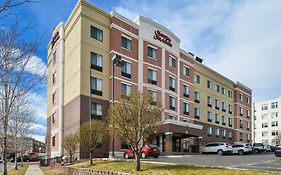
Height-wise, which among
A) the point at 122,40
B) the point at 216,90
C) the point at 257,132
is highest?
the point at 122,40

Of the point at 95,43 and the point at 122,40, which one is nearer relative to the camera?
the point at 95,43

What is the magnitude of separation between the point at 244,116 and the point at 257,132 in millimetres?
41203

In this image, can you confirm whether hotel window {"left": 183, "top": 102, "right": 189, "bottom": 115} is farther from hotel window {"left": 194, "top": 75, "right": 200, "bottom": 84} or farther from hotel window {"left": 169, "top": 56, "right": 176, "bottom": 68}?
hotel window {"left": 169, "top": 56, "right": 176, "bottom": 68}

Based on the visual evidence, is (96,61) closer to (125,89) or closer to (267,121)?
(125,89)

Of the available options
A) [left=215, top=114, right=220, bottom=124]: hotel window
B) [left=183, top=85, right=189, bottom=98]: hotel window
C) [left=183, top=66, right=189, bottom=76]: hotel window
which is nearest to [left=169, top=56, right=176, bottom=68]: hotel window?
[left=183, top=66, right=189, bottom=76]: hotel window

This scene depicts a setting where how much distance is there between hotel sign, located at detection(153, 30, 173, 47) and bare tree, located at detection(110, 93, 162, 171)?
2833cm

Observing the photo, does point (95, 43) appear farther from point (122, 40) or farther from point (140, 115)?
point (140, 115)

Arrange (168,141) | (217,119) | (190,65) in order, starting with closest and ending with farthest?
(168,141), (190,65), (217,119)

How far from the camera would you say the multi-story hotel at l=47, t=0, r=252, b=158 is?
126 ft

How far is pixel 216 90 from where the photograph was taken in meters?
66.8

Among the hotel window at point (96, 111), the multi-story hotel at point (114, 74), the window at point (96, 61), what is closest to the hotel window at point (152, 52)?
the multi-story hotel at point (114, 74)

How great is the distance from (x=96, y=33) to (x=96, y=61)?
3.33 m

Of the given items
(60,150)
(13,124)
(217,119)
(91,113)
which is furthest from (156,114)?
(217,119)

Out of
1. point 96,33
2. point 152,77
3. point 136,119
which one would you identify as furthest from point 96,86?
point 136,119
